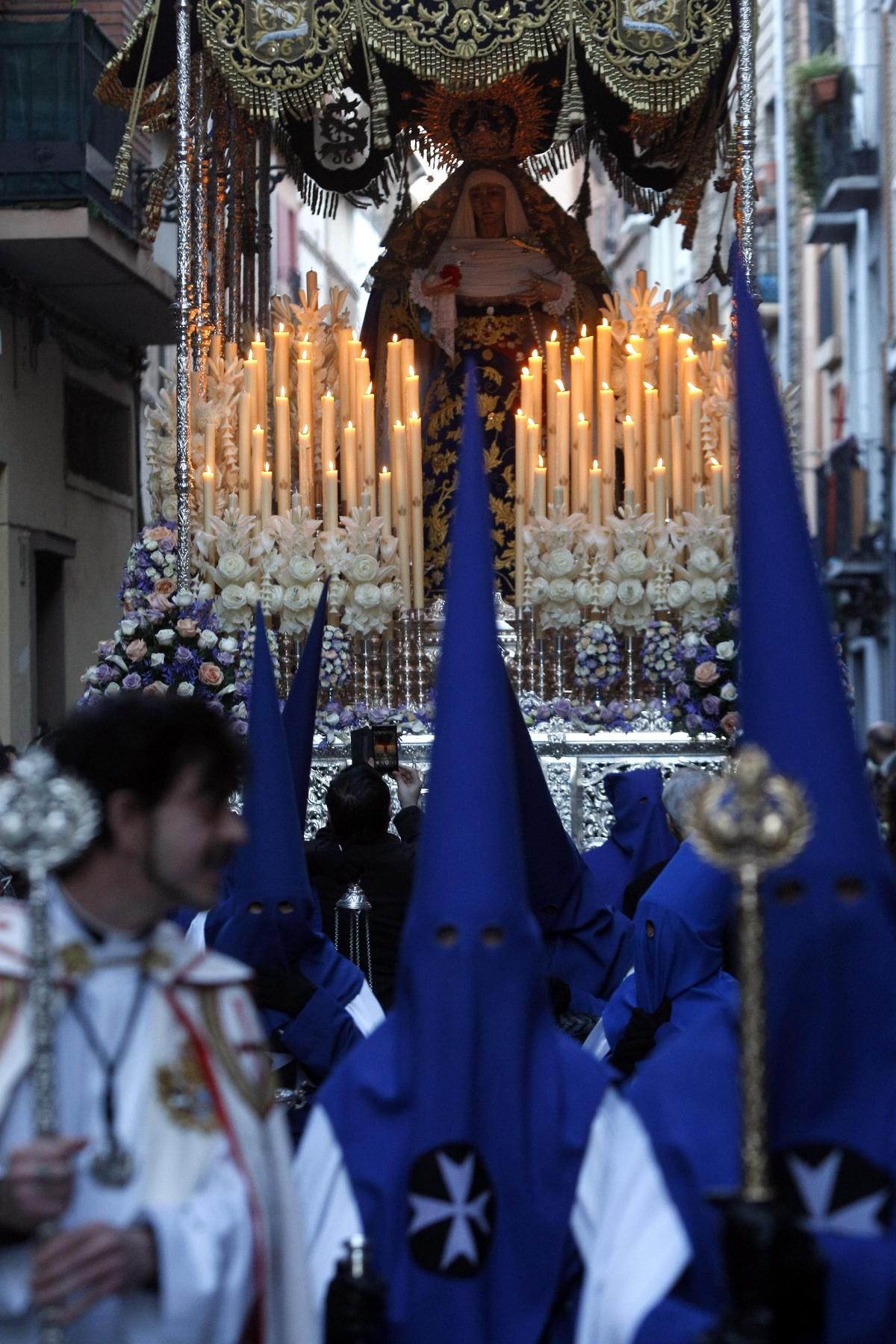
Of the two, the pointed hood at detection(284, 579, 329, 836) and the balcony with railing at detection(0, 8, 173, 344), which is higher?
the balcony with railing at detection(0, 8, 173, 344)

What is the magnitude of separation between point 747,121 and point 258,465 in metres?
2.51

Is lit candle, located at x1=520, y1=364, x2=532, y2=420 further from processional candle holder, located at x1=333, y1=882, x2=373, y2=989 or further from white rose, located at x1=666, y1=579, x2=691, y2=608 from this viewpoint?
processional candle holder, located at x1=333, y1=882, x2=373, y2=989

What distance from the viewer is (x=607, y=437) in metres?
9.15

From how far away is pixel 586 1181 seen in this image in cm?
299

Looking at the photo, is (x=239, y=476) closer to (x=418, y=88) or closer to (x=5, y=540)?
(x=418, y=88)

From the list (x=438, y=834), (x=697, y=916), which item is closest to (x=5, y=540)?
(x=697, y=916)

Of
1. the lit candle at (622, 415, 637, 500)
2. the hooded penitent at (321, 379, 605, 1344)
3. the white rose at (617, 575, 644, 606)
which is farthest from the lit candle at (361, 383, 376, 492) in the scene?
the hooded penitent at (321, 379, 605, 1344)

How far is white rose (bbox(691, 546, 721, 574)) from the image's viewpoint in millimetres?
8695

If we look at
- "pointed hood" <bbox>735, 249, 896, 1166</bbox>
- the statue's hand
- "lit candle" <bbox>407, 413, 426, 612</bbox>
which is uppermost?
the statue's hand

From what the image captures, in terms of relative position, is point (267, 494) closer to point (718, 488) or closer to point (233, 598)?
point (233, 598)

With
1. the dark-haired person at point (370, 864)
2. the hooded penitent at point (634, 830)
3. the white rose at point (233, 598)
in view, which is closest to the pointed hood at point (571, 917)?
the dark-haired person at point (370, 864)

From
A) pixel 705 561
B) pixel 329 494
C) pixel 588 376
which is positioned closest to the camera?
pixel 705 561

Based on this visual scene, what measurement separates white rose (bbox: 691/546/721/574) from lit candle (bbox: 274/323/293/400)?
1943mm

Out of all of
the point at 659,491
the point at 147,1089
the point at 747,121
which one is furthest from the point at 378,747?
the point at 147,1089
